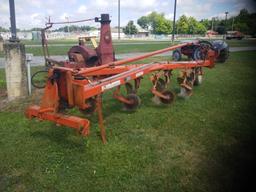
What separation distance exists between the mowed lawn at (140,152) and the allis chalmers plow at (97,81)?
0.42 metres

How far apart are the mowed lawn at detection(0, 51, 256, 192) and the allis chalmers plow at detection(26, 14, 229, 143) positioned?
416 millimetres

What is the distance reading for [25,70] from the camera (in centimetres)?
720

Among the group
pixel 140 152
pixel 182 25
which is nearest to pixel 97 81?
pixel 140 152

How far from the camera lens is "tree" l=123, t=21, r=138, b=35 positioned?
102 meters

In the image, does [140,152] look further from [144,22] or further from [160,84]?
[144,22]

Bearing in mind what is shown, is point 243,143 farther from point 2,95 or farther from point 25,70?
point 2,95

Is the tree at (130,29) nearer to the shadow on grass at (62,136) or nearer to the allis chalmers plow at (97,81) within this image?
the allis chalmers plow at (97,81)

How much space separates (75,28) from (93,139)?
370ft

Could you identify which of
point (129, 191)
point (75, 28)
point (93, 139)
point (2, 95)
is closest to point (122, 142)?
point (93, 139)

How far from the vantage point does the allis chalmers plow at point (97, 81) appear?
4094 mm

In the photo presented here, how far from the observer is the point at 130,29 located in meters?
102

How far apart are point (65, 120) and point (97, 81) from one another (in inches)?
34.4

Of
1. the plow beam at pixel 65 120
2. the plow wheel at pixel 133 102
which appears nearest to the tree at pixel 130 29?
the plow wheel at pixel 133 102

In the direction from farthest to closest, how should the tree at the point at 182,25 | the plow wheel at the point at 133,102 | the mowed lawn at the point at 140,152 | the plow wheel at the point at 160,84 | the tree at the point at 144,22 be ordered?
the tree at the point at 144,22
the tree at the point at 182,25
the plow wheel at the point at 160,84
the plow wheel at the point at 133,102
the mowed lawn at the point at 140,152
